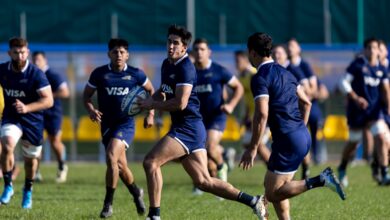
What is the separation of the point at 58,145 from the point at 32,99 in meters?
4.90

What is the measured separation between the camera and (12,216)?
11266 mm

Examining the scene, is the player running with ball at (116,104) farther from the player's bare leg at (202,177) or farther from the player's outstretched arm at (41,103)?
the player's bare leg at (202,177)

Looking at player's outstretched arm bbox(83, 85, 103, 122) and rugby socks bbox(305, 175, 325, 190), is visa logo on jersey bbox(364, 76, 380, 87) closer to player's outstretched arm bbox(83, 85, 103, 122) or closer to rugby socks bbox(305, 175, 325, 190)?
player's outstretched arm bbox(83, 85, 103, 122)

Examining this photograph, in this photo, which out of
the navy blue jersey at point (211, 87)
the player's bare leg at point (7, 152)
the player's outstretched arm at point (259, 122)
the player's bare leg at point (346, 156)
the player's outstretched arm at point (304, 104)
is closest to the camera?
the player's outstretched arm at point (259, 122)

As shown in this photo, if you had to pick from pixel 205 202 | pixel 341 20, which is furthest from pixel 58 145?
pixel 341 20

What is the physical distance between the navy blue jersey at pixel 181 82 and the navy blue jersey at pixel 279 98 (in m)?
1.06

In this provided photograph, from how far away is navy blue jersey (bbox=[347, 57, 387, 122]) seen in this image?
15.8 meters

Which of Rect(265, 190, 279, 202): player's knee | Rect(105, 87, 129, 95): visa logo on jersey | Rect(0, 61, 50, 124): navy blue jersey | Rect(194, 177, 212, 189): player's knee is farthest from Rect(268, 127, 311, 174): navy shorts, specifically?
Rect(0, 61, 50, 124): navy blue jersey

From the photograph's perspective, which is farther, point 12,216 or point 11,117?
point 11,117

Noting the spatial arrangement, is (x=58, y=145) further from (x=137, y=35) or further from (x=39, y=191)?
(x=137, y=35)

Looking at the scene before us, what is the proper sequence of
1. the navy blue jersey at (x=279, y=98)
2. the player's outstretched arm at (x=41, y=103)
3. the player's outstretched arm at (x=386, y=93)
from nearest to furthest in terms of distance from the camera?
the navy blue jersey at (x=279, y=98) → the player's outstretched arm at (x=41, y=103) → the player's outstretched arm at (x=386, y=93)

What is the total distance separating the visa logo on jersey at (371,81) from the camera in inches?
625

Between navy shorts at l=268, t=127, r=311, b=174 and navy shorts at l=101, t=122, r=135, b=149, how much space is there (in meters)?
2.71

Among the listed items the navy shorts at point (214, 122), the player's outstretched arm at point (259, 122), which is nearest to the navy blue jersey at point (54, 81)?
the navy shorts at point (214, 122)
